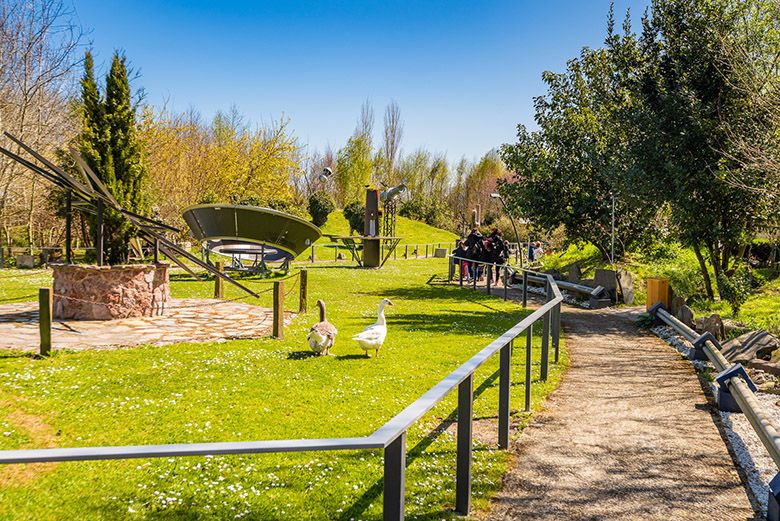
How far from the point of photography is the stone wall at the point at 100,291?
10.9 metres

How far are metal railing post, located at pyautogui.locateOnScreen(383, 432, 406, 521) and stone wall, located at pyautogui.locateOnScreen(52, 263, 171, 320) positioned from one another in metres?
9.80

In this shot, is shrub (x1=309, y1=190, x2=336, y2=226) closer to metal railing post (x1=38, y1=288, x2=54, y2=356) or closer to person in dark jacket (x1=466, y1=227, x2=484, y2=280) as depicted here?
person in dark jacket (x1=466, y1=227, x2=484, y2=280)

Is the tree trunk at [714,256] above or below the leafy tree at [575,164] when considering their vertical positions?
below

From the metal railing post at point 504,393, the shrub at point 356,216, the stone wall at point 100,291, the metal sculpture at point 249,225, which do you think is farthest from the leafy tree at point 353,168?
the metal railing post at point 504,393

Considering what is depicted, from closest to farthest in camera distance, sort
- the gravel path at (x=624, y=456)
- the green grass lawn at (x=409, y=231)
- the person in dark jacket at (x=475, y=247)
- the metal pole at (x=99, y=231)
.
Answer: the gravel path at (x=624, y=456) → the metal pole at (x=99, y=231) → the person in dark jacket at (x=475, y=247) → the green grass lawn at (x=409, y=231)

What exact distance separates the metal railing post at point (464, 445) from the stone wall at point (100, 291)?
30.0ft

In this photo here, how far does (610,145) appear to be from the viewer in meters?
17.4

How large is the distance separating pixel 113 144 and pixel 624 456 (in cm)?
1138

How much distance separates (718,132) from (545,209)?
7.53m

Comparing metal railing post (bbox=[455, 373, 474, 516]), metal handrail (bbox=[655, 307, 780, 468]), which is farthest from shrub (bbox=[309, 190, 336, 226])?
metal railing post (bbox=[455, 373, 474, 516])

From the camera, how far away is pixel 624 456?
4945 millimetres

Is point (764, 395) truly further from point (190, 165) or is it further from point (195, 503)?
point (190, 165)

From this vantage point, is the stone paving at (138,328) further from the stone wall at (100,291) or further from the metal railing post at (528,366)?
the metal railing post at (528,366)

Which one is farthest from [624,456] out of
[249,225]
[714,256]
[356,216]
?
[356,216]
